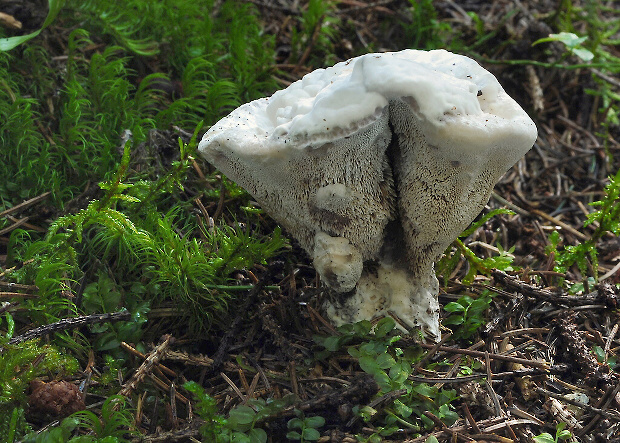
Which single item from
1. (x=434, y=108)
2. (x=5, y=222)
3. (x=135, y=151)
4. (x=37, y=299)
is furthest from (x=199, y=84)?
(x=434, y=108)

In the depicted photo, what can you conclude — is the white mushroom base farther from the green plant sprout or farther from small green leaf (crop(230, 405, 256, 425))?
the green plant sprout

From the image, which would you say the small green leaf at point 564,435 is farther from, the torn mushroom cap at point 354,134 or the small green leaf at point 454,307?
the torn mushroom cap at point 354,134

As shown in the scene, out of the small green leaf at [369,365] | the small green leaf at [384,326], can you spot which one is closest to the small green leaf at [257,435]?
the small green leaf at [369,365]

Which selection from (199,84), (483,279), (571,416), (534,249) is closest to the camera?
(571,416)

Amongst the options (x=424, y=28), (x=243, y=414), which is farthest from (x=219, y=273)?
(x=424, y=28)

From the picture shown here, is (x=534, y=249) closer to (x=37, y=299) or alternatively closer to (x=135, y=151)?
(x=135, y=151)

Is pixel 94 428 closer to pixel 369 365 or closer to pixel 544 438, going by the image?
pixel 369 365

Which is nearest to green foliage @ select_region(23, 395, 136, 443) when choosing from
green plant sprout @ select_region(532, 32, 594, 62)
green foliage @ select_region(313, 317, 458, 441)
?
green foliage @ select_region(313, 317, 458, 441)
